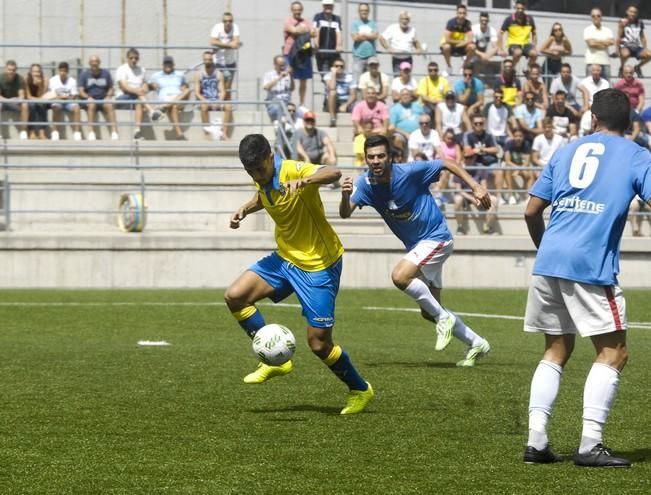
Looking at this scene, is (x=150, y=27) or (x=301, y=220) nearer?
(x=301, y=220)

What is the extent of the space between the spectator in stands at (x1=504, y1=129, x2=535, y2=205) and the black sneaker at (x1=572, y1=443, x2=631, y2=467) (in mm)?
16601

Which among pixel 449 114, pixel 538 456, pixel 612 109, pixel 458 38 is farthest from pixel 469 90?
pixel 538 456

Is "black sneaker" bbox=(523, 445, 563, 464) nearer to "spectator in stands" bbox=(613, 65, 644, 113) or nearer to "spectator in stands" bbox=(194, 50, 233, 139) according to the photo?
"spectator in stands" bbox=(194, 50, 233, 139)

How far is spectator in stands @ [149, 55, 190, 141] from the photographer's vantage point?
24.3 metres

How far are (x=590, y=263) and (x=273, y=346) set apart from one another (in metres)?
2.80

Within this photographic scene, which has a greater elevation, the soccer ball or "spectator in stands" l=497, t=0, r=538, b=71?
"spectator in stands" l=497, t=0, r=538, b=71

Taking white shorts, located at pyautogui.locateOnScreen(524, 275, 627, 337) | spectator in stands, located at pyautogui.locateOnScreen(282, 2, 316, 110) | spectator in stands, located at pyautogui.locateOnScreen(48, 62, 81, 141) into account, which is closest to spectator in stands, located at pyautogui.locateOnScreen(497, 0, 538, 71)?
spectator in stands, located at pyautogui.locateOnScreen(282, 2, 316, 110)

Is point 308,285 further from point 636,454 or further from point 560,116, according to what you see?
point 560,116

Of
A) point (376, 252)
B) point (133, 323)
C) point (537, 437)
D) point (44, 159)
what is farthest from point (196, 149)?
point (537, 437)

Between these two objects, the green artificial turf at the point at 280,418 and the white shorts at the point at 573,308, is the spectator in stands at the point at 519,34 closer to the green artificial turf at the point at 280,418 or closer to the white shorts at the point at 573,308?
the green artificial turf at the point at 280,418

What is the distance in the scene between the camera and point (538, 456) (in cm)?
678

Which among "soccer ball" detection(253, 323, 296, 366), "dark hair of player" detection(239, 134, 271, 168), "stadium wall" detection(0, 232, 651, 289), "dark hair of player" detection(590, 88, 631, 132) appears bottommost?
"stadium wall" detection(0, 232, 651, 289)

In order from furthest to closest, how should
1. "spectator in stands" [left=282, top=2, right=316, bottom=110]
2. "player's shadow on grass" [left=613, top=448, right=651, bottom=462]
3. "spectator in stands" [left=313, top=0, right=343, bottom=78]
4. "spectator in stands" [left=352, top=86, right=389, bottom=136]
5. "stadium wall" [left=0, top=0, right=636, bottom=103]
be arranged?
"stadium wall" [left=0, top=0, right=636, bottom=103], "spectator in stands" [left=313, top=0, right=343, bottom=78], "spectator in stands" [left=282, top=2, right=316, bottom=110], "spectator in stands" [left=352, top=86, right=389, bottom=136], "player's shadow on grass" [left=613, top=448, right=651, bottom=462]

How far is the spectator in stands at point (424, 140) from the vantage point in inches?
877
